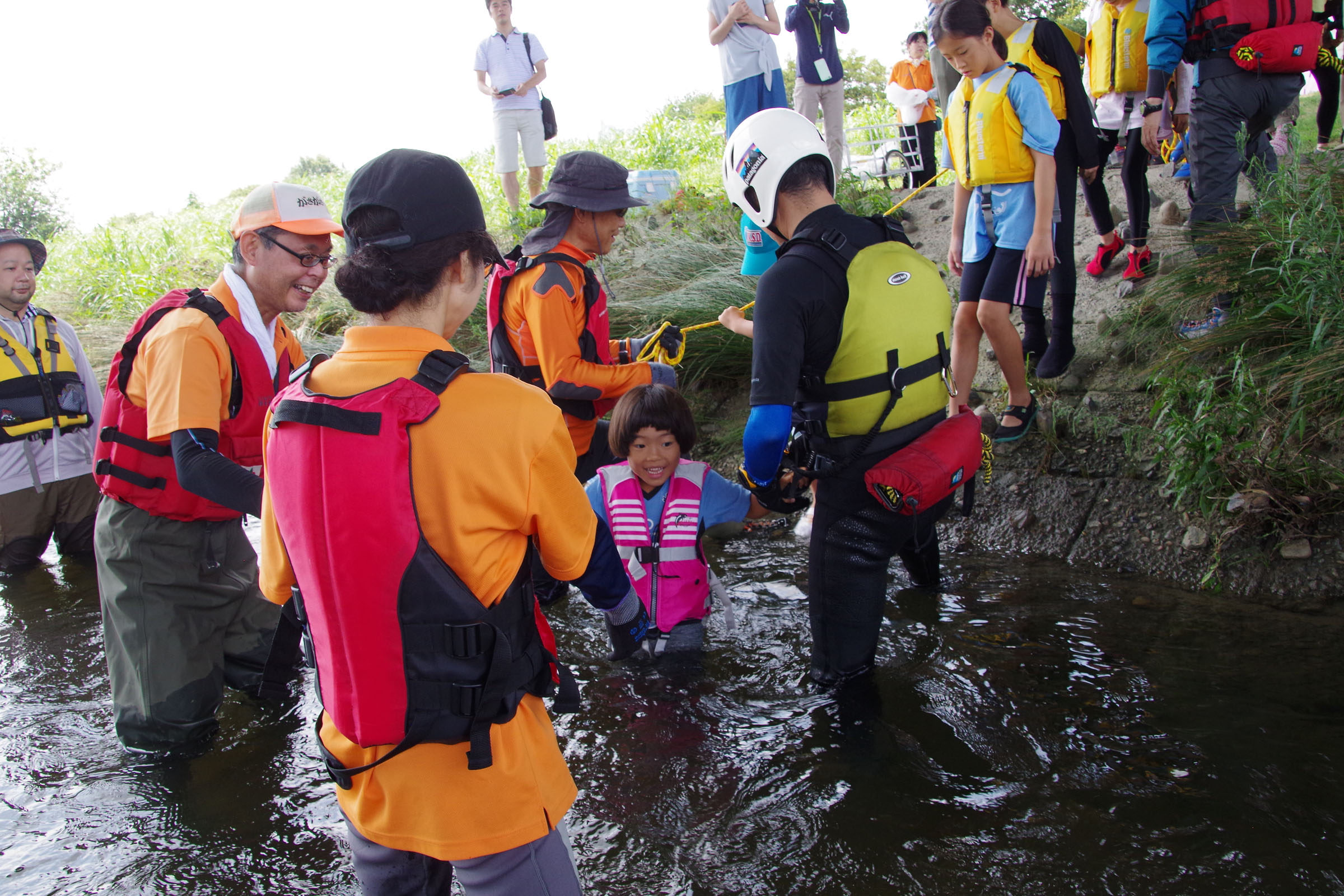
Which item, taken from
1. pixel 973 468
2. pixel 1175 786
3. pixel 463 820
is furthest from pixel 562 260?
pixel 1175 786

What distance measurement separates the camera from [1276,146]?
6660mm

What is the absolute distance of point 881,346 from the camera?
2.73 m

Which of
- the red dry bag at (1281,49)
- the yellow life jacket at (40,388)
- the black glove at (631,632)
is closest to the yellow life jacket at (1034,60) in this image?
the red dry bag at (1281,49)

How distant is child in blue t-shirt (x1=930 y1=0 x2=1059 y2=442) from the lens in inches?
163

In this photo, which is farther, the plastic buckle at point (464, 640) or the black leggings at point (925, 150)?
the black leggings at point (925, 150)

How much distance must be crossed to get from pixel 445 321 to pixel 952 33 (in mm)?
3442

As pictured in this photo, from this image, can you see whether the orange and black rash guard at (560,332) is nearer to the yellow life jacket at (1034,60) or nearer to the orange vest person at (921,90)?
the yellow life jacket at (1034,60)

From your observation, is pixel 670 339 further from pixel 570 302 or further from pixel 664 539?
pixel 664 539

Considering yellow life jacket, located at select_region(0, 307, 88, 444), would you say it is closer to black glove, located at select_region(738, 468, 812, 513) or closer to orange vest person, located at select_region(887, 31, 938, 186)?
black glove, located at select_region(738, 468, 812, 513)

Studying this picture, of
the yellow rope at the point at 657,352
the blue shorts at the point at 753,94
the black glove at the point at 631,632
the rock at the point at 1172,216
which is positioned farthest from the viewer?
the blue shorts at the point at 753,94

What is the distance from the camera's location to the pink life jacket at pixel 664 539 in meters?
3.39

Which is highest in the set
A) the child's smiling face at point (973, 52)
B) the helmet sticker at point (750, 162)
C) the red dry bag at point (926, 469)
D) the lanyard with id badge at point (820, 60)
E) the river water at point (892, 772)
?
the lanyard with id badge at point (820, 60)

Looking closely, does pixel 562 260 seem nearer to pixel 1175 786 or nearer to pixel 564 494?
pixel 564 494

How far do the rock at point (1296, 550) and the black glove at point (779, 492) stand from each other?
8.58 ft
